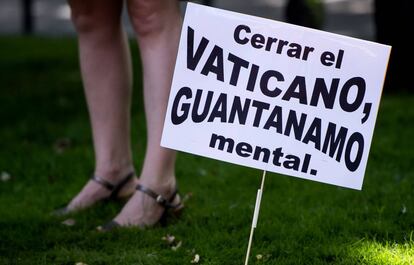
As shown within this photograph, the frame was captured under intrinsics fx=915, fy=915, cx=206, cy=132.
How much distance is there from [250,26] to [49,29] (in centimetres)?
1027

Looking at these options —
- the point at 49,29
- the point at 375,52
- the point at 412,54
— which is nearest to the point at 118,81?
the point at 375,52

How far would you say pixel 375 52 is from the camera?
303 centimetres

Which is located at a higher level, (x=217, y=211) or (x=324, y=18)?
(x=324, y=18)

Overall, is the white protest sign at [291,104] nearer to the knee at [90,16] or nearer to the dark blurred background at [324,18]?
the knee at [90,16]

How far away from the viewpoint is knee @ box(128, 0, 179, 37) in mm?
3641

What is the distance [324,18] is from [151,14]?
195 inches

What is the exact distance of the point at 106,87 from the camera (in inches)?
160

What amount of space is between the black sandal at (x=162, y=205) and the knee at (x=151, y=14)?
64 cm

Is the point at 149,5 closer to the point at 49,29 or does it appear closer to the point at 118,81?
the point at 118,81

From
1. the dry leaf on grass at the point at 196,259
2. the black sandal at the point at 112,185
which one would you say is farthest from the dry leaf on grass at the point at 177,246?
the black sandal at the point at 112,185

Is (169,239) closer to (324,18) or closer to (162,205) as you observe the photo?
(162,205)

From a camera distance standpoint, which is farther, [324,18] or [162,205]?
[324,18]

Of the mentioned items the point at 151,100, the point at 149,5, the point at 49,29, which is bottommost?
the point at 49,29

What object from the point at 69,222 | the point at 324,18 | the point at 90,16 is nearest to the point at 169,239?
the point at 69,222
